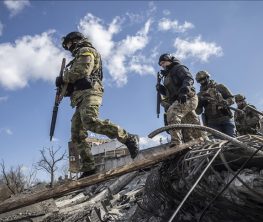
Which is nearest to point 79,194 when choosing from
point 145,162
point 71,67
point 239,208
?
point 71,67

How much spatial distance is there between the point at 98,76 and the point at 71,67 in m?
0.44

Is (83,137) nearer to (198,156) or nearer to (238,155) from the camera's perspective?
(198,156)

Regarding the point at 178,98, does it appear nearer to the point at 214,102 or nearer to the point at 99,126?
the point at 99,126

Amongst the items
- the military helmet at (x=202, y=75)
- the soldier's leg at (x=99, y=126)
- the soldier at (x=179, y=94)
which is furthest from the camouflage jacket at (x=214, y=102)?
the soldier's leg at (x=99, y=126)

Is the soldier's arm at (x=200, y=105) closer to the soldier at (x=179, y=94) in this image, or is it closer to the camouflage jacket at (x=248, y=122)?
the soldier at (x=179, y=94)

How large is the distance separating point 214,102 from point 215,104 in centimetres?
5

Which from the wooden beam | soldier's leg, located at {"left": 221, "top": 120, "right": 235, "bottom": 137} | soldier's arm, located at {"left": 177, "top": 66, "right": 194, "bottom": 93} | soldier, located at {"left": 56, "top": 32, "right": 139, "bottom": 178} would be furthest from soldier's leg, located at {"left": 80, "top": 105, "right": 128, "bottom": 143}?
soldier's leg, located at {"left": 221, "top": 120, "right": 235, "bottom": 137}

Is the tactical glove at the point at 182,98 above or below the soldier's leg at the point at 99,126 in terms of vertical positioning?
above

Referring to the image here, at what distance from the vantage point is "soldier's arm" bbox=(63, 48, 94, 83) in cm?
416

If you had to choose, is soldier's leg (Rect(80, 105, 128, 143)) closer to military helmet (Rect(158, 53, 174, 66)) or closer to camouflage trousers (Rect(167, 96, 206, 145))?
camouflage trousers (Rect(167, 96, 206, 145))

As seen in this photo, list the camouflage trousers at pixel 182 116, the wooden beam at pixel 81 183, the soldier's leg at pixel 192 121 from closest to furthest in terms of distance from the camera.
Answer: the wooden beam at pixel 81 183 < the camouflage trousers at pixel 182 116 < the soldier's leg at pixel 192 121

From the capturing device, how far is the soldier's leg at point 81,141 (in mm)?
4198

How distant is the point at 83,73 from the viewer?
417 centimetres

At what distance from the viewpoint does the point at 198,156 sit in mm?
3039
